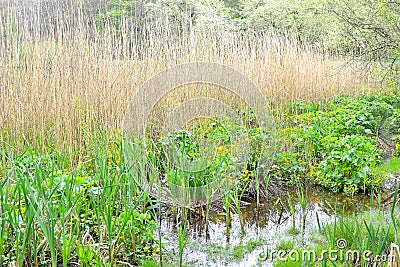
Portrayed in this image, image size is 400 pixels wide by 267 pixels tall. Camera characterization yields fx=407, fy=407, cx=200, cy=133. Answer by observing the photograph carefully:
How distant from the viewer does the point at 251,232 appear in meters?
3.07

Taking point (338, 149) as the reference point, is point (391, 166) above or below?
below

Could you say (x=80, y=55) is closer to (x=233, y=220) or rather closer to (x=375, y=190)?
(x=233, y=220)

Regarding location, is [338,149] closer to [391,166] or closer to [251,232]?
[391,166]

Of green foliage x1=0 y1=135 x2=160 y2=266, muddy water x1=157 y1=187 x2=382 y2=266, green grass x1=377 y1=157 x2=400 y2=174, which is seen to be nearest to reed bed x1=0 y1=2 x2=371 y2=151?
green foliage x1=0 y1=135 x2=160 y2=266

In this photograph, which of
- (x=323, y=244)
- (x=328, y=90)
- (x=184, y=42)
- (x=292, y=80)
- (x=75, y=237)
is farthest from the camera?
(x=328, y=90)

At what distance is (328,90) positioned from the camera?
8.05m

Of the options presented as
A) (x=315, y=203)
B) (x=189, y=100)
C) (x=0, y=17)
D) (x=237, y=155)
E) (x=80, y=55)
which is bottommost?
(x=315, y=203)

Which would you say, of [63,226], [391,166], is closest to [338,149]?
[391,166]

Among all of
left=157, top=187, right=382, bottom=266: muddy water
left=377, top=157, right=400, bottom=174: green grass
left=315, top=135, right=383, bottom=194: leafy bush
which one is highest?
left=315, top=135, right=383, bottom=194: leafy bush

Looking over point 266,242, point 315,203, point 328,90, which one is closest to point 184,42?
point 315,203

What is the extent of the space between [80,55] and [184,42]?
1.59 metres

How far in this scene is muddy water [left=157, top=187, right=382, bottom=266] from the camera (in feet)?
8.76

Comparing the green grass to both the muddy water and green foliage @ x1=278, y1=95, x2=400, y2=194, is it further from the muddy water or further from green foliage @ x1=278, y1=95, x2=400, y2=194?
the muddy water

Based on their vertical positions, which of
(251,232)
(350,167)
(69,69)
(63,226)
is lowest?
(251,232)
